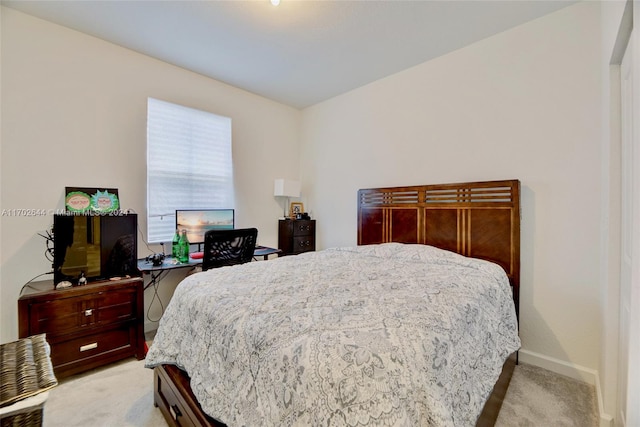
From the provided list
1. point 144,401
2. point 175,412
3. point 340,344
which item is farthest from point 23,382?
point 340,344

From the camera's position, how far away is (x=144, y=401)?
1.82 m

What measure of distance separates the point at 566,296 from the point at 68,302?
378 cm

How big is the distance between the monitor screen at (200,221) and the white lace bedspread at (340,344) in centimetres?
142

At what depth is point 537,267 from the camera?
90.2 inches

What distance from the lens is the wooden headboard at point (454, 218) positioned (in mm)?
2281

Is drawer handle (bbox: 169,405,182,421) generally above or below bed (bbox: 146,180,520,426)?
below

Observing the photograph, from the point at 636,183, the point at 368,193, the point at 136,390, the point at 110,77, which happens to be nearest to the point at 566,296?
the point at 636,183

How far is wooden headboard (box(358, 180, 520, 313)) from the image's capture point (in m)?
2.28

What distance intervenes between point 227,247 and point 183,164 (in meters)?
1.21

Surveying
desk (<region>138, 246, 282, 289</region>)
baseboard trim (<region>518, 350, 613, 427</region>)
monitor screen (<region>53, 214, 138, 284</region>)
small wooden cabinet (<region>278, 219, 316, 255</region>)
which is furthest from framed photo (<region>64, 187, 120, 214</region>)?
baseboard trim (<region>518, 350, 613, 427</region>)

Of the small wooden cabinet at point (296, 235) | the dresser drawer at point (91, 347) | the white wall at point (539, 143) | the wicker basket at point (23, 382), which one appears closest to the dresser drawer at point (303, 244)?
the small wooden cabinet at point (296, 235)

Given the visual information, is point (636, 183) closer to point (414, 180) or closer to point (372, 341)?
point (372, 341)

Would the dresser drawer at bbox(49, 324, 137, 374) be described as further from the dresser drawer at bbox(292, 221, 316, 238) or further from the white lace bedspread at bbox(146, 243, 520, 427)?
the dresser drawer at bbox(292, 221, 316, 238)

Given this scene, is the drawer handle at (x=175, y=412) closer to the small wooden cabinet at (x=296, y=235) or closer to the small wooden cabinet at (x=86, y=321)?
the small wooden cabinet at (x=86, y=321)
